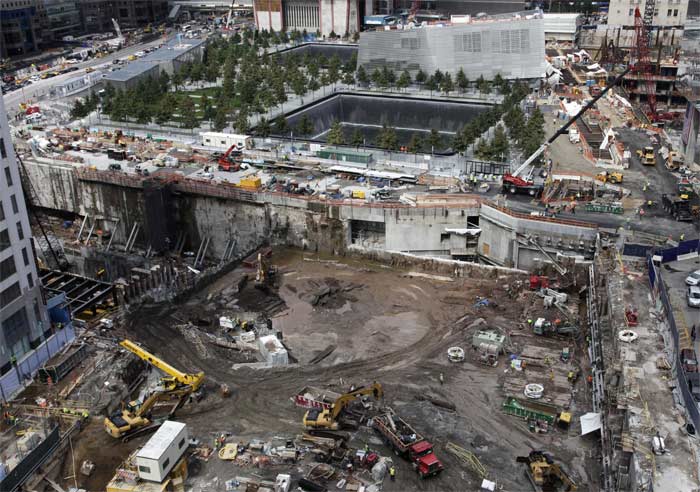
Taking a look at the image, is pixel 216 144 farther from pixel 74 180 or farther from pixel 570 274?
pixel 570 274

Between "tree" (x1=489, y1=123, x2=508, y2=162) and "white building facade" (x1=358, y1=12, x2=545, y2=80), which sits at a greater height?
"white building facade" (x1=358, y1=12, x2=545, y2=80)

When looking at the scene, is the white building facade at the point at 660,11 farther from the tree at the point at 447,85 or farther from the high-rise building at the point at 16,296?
the high-rise building at the point at 16,296

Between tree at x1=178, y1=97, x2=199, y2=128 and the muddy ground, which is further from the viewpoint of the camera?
tree at x1=178, y1=97, x2=199, y2=128

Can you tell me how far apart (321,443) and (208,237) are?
124ft

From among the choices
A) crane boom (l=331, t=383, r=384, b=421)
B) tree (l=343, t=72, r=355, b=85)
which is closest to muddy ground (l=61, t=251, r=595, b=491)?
crane boom (l=331, t=383, r=384, b=421)

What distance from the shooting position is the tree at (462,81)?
344 feet

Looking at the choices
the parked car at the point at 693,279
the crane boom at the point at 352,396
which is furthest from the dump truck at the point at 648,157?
the crane boom at the point at 352,396

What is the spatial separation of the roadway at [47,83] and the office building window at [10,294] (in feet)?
212

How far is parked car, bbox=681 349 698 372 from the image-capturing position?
3676cm

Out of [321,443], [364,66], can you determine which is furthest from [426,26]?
[321,443]

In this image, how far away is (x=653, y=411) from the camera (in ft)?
117

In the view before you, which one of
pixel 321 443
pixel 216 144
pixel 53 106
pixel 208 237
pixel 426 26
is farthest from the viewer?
pixel 426 26

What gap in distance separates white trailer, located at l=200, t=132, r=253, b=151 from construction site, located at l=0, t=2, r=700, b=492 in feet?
1.13

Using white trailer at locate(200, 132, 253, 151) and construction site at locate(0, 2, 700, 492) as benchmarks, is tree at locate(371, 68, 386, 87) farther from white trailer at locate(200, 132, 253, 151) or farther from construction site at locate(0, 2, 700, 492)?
white trailer at locate(200, 132, 253, 151)
